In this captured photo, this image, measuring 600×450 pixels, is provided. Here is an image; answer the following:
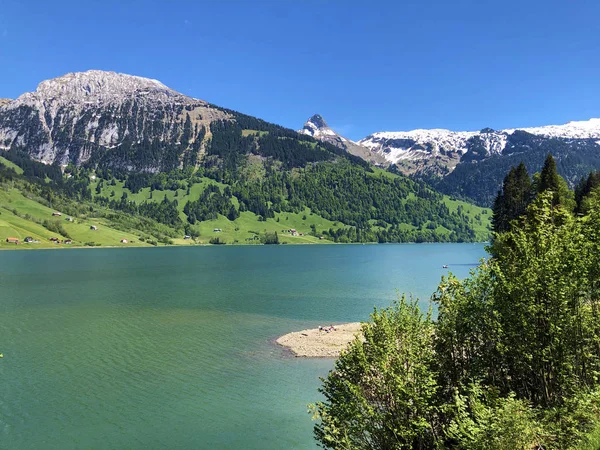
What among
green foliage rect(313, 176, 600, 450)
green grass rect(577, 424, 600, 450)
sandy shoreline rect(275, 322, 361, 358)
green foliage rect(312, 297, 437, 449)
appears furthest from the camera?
sandy shoreline rect(275, 322, 361, 358)

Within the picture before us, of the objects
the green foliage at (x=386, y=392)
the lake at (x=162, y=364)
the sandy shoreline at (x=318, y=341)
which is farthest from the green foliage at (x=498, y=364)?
the sandy shoreline at (x=318, y=341)

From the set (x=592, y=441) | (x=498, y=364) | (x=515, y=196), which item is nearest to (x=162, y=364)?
(x=498, y=364)

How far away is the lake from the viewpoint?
3522 cm

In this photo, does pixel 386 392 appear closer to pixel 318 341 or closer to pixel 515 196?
pixel 318 341

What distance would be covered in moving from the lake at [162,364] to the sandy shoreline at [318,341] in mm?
2074

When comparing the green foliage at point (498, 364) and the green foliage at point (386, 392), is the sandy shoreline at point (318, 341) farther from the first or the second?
the green foliage at point (498, 364)

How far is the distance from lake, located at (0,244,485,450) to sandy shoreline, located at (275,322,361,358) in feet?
6.81

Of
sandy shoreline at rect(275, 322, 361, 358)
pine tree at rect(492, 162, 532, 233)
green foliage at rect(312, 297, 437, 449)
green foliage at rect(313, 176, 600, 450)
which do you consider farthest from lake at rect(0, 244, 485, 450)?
pine tree at rect(492, 162, 532, 233)

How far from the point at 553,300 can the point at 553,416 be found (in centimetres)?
514

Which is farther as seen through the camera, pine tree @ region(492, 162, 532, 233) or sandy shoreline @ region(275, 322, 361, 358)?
pine tree @ region(492, 162, 532, 233)

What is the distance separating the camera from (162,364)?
52.8 m

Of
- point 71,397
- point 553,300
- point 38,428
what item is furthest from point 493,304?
point 71,397

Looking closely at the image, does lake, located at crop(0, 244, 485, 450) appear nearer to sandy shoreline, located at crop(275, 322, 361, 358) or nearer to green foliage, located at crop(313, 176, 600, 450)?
sandy shoreline, located at crop(275, 322, 361, 358)

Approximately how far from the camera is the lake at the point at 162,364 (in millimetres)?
35219
